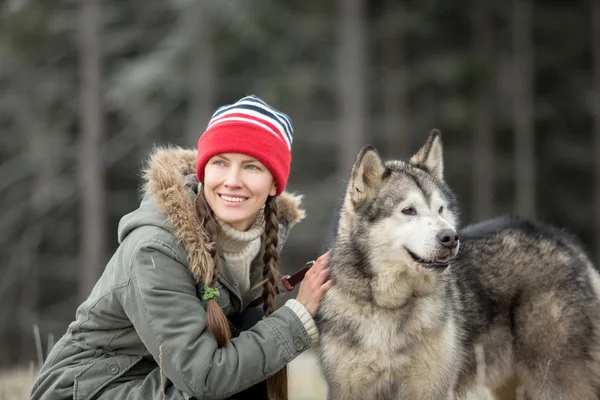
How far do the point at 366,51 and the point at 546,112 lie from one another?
204 inches

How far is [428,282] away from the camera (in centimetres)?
445

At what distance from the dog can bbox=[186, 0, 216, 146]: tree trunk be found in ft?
44.3

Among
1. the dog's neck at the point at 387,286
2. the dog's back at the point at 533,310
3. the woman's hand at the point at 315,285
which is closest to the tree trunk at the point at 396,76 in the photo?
the dog's back at the point at 533,310

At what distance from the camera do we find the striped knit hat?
4.13 meters

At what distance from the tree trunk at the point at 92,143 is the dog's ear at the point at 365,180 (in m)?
13.3

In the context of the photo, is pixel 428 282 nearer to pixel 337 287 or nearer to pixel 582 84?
pixel 337 287

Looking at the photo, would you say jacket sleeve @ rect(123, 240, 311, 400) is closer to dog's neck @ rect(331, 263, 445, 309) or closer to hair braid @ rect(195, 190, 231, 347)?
hair braid @ rect(195, 190, 231, 347)

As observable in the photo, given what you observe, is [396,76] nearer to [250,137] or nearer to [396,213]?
[396,213]

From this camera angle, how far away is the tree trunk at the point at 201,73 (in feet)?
57.4

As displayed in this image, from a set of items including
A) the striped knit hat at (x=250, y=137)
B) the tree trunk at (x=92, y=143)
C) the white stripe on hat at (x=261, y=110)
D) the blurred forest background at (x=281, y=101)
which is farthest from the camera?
the blurred forest background at (x=281, y=101)

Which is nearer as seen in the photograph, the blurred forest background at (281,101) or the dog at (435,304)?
the dog at (435,304)

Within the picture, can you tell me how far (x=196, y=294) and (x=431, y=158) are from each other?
1.64 m

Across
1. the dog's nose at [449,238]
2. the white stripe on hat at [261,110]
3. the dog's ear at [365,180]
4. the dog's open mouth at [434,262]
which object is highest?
the white stripe on hat at [261,110]

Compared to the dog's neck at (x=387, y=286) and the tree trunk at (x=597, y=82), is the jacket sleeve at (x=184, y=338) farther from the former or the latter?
the tree trunk at (x=597, y=82)
